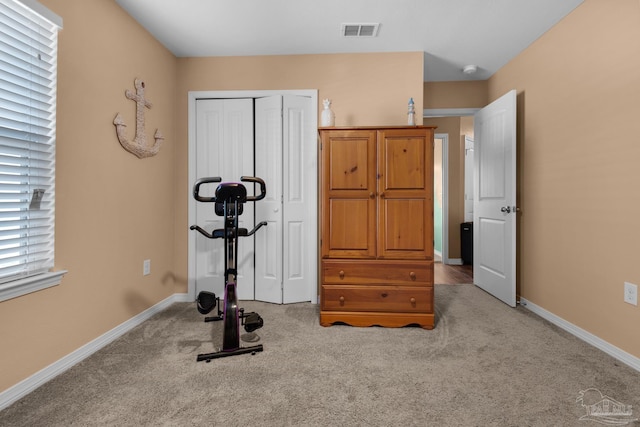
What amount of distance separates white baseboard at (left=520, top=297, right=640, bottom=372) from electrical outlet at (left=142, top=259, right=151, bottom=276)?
3502mm

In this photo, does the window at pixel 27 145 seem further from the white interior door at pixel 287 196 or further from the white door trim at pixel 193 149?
the white interior door at pixel 287 196

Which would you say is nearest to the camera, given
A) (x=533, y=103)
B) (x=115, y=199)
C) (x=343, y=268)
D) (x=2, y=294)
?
(x=2, y=294)

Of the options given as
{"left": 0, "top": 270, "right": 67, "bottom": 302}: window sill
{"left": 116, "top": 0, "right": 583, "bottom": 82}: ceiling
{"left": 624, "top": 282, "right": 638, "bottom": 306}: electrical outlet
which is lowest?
{"left": 624, "top": 282, "right": 638, "bottom": 306}: electrical outlet

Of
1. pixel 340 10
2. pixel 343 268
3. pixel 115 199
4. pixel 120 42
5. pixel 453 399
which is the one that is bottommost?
pixel 453 399

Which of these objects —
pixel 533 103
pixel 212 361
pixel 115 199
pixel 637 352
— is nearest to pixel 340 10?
pixel 533 103

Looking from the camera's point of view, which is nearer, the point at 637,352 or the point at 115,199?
the point at 637,352

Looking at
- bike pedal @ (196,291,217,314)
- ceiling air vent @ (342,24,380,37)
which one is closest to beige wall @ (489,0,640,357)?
ceiling air vent @ (342,24,380,37)

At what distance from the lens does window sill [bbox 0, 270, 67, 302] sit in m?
1.48

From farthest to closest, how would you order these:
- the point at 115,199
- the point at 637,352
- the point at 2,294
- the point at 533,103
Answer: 1. the point at 533,103
2. the point at 115,199
3. the point at 637,352
4. the point at 2,294

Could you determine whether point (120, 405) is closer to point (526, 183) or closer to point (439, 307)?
point (439, 307)

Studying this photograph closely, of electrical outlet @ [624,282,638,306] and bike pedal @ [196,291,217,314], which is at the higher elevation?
electrical outlet @ [624,282,638,306]

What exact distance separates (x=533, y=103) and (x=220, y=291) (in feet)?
11.6

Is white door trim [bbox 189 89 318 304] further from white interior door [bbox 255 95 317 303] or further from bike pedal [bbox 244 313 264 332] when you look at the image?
bike pedal [bbox 244 313 264 332]

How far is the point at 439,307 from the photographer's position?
2930mm
